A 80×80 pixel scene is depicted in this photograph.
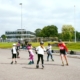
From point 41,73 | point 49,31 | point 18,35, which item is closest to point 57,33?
point 49,31

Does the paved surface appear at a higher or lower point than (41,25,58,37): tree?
lower

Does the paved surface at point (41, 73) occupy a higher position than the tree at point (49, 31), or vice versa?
the tree at point (49, 31)

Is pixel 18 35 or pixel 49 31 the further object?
pixel 18 35

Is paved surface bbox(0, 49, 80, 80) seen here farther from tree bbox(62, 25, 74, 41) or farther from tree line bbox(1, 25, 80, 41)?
tree bbox(62, 25, 74, 41)

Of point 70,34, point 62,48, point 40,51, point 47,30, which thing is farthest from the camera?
point 47,30

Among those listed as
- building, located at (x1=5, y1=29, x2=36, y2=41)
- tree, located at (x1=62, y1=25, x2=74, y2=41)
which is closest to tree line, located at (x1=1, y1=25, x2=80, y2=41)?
tree, located at (x1=62, y1=25, x2=74, y2=41)

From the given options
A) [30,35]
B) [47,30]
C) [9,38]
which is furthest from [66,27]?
[9,38]

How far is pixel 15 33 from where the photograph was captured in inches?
7648

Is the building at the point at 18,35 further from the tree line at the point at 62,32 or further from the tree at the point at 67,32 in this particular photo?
the tree at the point at 67,32

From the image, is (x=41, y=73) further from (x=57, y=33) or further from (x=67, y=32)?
(x=57, y=33)

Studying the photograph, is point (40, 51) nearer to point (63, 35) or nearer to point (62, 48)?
point (62, 48)

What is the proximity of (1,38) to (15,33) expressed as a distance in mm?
13622

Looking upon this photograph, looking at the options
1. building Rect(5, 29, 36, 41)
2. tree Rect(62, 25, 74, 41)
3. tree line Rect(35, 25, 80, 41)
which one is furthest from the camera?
building Rect(5, 29, 36, 41)

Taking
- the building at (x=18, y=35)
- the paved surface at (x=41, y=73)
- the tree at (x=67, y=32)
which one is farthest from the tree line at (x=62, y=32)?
the paved surface at (x=41, y=73)
